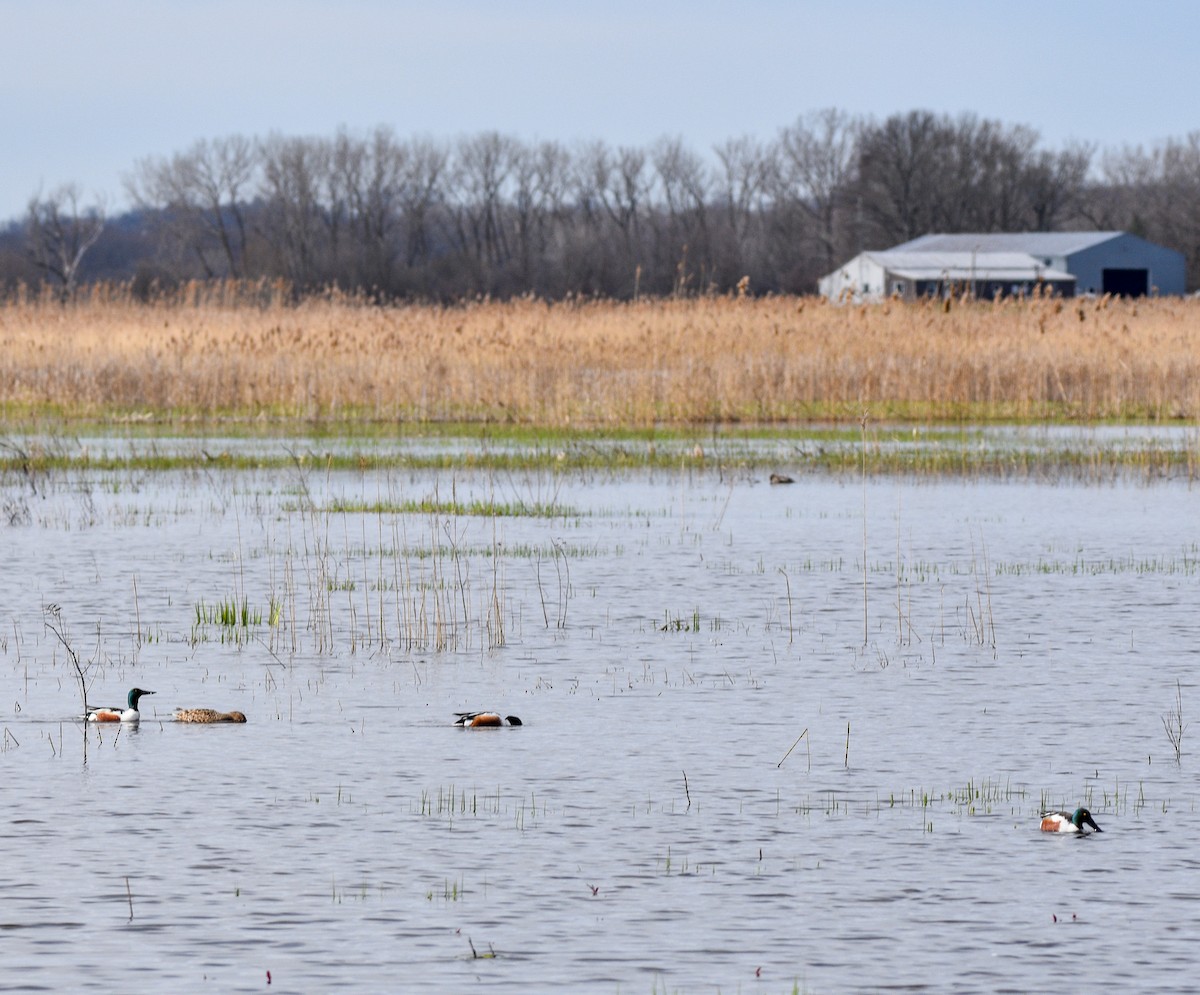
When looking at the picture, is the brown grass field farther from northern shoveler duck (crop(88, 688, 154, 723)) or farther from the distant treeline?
the distant treeline

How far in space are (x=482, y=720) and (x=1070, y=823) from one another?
2.83 m

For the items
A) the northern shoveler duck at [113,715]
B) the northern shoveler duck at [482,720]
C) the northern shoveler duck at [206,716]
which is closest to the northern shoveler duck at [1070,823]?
Answer: the northern shoveler duck at [482,720]

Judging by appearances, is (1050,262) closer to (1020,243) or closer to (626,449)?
(1020,243)

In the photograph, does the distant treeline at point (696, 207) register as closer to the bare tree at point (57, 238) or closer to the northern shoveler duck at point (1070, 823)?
the bare tree at point (57, 238)

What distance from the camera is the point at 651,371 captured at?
1113 inches

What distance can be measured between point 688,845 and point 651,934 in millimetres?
1000

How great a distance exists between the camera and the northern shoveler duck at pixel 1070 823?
6926 millimetres

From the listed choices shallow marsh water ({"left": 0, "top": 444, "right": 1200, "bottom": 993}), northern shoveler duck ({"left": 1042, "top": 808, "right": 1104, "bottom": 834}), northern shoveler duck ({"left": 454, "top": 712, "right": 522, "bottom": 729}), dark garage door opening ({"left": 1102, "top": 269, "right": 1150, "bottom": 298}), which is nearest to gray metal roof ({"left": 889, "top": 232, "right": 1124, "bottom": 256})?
dark garage door opening ({"left": 1102, "top": 269, "right": 1150, "bottom": 298})

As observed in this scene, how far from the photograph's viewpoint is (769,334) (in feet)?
95.3

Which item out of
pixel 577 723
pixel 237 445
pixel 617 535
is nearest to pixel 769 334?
pixel 237 445

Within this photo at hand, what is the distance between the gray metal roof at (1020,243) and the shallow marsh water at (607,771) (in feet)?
306

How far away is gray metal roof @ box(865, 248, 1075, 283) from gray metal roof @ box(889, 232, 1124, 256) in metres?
0.91

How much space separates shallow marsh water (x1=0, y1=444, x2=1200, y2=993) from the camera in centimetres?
582

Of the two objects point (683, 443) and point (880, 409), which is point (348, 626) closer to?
point (683, 443)
